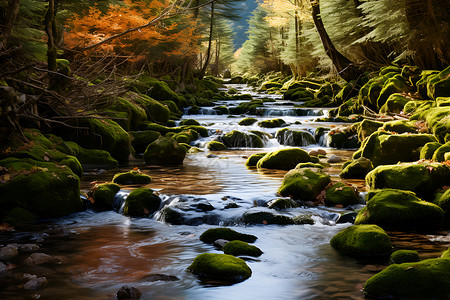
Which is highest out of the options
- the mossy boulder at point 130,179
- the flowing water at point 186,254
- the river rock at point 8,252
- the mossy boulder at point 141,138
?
the mossy boulder at point 141,138

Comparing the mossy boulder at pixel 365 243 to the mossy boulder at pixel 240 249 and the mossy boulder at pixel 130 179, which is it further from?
the mossy boulder at pixel 130 179

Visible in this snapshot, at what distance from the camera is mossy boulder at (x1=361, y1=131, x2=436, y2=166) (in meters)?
9.62

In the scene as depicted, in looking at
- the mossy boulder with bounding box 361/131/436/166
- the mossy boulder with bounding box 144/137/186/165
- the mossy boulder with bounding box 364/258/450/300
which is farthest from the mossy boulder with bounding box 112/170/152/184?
the mossy boulder with bounding box 364/258/450/300

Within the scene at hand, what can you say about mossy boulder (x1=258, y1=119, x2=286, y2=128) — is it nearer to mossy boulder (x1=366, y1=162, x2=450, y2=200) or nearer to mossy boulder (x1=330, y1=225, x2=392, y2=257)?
mossy boulder (x1=366, y1=162, x2=450, y2=200)

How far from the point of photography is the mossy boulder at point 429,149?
28.9ft

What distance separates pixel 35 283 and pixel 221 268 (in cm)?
182

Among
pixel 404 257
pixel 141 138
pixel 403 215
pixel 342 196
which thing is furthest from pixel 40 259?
pixel 141 138

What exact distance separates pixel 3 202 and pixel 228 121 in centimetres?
1490

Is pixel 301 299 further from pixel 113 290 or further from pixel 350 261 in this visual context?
pixel 113 290

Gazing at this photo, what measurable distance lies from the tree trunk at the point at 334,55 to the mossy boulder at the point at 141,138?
35.1 ft

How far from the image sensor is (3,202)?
686cm

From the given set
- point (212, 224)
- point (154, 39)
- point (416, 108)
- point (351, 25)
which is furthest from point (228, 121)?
point (212, 224)

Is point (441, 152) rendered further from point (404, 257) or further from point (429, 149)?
point (404, 257)

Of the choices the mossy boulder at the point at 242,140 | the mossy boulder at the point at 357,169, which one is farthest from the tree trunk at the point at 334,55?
the mossy boulder at the point at 357,169
